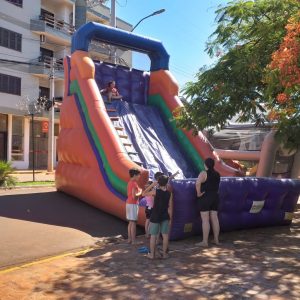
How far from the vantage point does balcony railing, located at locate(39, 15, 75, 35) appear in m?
33.7

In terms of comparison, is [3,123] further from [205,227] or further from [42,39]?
[205,227]

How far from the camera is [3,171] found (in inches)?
616

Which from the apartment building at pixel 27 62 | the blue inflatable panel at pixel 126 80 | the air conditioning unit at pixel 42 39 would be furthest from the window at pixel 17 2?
the blue inflatable panel at pixel 126 80

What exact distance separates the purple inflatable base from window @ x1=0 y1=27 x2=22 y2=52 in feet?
79.8

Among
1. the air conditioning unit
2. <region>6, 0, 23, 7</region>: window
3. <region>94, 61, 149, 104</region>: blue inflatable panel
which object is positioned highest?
<region>6, 0, 23, 7</region>: window

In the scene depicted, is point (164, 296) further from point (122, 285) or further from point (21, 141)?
point (21, 141)

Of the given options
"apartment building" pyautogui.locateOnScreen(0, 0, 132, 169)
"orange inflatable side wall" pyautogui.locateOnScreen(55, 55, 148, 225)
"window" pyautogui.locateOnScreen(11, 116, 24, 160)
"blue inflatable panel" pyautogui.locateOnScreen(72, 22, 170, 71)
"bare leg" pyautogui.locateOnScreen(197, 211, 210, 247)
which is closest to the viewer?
"bare leg" pyautogui.locateOnScreen(197, 211, 210, 247)

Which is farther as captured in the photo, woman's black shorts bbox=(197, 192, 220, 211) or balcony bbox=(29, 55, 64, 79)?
balcony bbox=(29, 55, 64, 79)

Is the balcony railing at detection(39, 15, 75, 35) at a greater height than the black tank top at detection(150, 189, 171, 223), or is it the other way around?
the balcony railing at detection(39, 15, 75, 35)

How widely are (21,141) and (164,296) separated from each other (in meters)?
28.1

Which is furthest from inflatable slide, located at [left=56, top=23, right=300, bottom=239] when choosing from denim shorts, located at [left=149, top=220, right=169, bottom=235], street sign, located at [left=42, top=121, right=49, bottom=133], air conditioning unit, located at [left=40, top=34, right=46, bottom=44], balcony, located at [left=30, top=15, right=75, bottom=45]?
air conditioning unit, located at [left=40, top=34, right=46, bottom=44]

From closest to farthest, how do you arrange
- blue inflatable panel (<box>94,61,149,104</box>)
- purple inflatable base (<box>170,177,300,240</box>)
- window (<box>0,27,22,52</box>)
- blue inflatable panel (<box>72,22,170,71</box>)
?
purple inflatable base (<box>170,177,300,240</box>), blue inflatable panel (<box>72,22,170,71</box>), blue inflatable panel (<box>94,61,149,104</box>), window (<box>0,27,22,52</box>)

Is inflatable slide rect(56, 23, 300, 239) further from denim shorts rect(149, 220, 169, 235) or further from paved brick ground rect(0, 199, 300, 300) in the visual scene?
paved brick ground rect(0, 199, 300, 300)

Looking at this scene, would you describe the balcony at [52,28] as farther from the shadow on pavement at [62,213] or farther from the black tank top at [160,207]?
Answer: the black tank top at [160,207]
